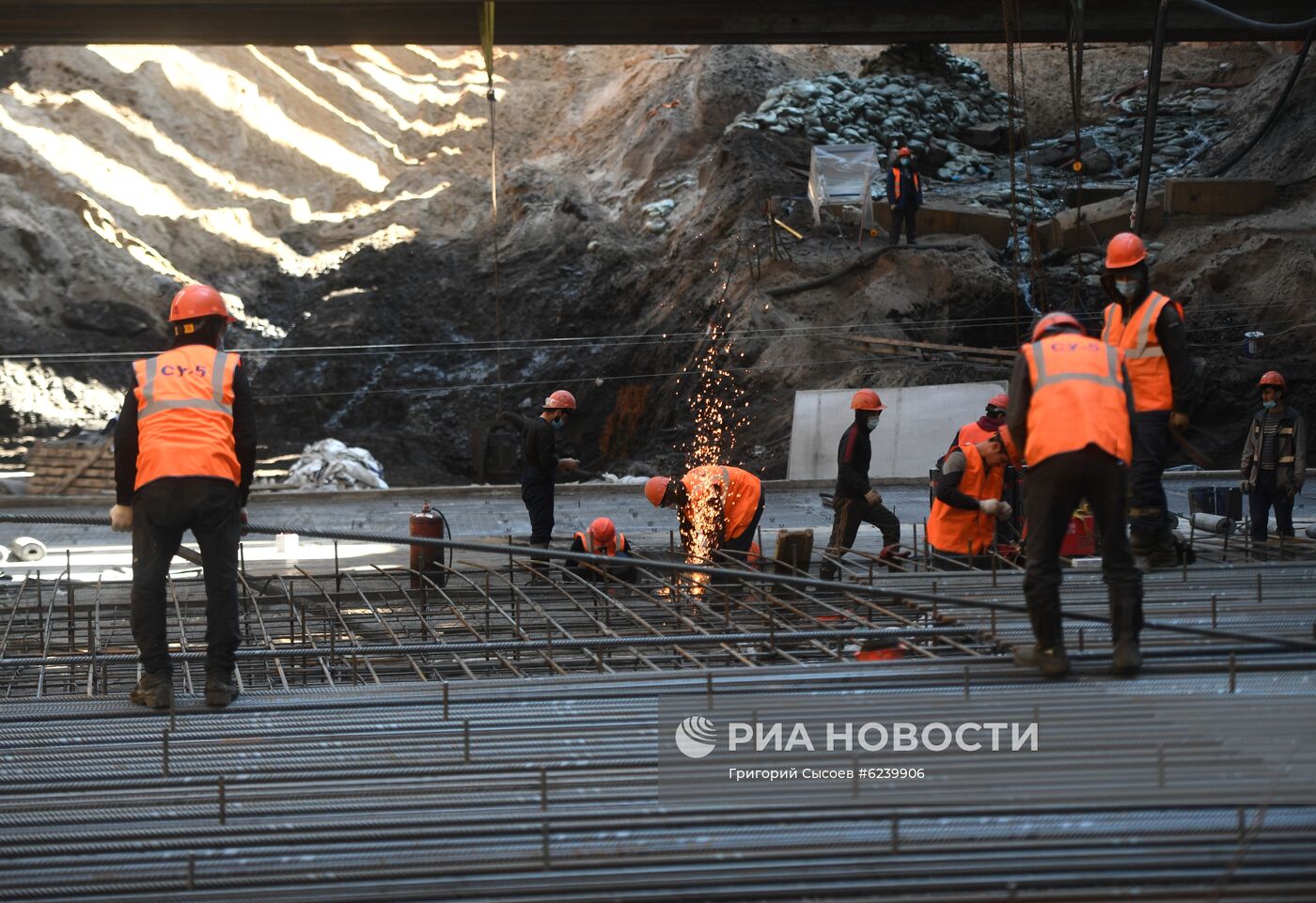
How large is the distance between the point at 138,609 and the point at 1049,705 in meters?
3.30

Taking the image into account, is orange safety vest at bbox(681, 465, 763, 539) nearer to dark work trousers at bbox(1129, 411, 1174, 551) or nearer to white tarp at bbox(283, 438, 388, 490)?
dark work trousers at bbox(1129, 411, 1174, 551)

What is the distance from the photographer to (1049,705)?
479 centimetres

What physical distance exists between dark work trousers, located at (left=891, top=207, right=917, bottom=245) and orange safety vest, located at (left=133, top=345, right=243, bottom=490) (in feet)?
59.4

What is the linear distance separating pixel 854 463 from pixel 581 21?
43.0 feet

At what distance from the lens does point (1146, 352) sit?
6133mm

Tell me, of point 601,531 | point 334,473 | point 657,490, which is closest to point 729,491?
point 657,490

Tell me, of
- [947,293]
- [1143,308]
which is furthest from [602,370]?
[1143,308]

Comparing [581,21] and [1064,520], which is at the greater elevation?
[581,21]

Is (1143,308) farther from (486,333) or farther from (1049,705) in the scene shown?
(486,333)

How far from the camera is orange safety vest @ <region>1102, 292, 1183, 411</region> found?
6.09 metres

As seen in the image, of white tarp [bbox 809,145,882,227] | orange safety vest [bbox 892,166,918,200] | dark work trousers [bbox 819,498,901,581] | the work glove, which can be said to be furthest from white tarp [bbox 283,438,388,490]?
the work glove

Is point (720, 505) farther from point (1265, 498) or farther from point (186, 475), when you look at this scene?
point (186, 475)

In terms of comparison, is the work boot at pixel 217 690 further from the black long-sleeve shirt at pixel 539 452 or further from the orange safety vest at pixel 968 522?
the black long-sleeve shirt at pixel 539 452

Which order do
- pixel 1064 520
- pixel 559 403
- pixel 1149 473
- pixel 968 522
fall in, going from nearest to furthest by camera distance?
pixel 1064 520
pixel 1149 473
pixel 968 522
pixel 559 403
